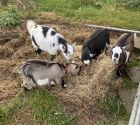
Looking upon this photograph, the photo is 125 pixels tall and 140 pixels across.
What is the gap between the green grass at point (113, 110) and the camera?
6.39 metres

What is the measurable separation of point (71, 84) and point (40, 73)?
623mm

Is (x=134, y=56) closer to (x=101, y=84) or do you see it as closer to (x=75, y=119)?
(x=101, y=84)

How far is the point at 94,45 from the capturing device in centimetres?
761

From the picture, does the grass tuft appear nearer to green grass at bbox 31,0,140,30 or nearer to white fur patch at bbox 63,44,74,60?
green grass at bbox 31,0,140,30

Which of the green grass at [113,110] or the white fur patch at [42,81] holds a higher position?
the white fur patch at [42,81]

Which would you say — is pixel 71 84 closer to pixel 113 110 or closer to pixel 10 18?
pixel 113 110

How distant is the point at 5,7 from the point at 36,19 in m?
1.14

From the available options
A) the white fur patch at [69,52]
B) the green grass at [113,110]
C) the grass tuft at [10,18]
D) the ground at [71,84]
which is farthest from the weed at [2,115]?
the grass tuft at [10,18]

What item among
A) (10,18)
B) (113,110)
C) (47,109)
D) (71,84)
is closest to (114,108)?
(113,110)

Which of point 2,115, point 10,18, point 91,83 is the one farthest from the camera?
point 10,18

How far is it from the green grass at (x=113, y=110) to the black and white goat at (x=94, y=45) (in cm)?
95

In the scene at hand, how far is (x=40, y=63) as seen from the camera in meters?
6.81

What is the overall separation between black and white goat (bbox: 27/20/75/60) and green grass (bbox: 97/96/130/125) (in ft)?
3.91

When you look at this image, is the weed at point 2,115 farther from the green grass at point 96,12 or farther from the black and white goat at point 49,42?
the green grass at point 96,12
